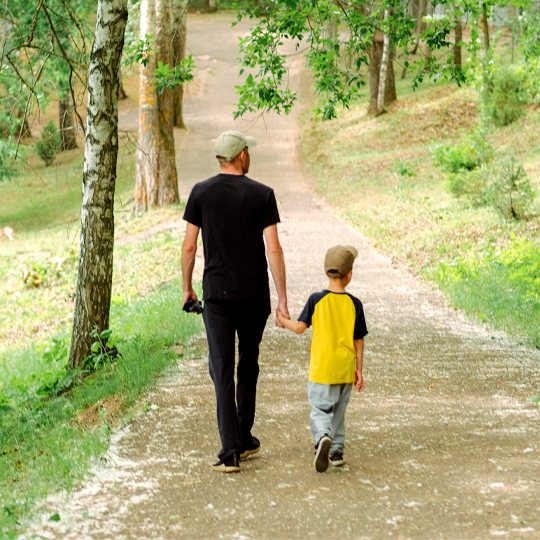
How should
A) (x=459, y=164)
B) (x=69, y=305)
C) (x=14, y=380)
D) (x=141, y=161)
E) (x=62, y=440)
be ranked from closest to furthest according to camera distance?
(x=62, y=440) < (x=14, y=380) < (x=69, y=305) < (x=459, y=164) < (x=141, y=161)

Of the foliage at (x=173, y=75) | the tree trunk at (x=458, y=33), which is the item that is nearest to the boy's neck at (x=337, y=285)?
the tree trunk at (x=458, y=33)

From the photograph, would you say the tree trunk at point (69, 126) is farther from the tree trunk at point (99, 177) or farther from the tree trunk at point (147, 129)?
the tree trunk at point (147, 129)

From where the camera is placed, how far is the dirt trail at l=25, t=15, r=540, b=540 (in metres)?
3.89

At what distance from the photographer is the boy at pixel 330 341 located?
442 centimetres

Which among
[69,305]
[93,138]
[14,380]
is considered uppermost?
[93,138]

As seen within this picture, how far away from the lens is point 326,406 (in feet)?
14.7

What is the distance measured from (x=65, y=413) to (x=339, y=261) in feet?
10.4

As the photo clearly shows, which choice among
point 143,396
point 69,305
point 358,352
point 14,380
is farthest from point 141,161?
point 358,352

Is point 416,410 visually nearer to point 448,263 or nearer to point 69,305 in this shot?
point 448,263

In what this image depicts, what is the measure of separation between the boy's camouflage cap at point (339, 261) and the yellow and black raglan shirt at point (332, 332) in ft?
0.47

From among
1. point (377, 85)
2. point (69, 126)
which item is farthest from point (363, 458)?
point (377, 85)

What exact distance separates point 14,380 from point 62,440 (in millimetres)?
2404

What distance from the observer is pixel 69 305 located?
1430 cm

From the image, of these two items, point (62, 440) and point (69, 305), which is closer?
point (62, 440)
